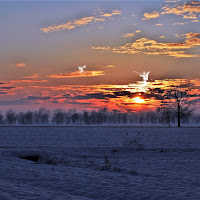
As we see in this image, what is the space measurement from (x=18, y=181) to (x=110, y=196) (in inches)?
138

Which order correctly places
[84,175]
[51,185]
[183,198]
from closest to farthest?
[183,198]
[51,185]
[84,175]

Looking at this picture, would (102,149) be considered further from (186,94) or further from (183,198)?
(186,94)

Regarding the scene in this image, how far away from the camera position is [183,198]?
7.35 meters

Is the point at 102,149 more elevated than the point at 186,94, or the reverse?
the point at 186,94

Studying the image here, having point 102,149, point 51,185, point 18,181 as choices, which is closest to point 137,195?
point 51,185

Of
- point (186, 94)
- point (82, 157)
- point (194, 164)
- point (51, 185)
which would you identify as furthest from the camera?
point (186, 94)

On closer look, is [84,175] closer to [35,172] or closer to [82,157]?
[35,172]

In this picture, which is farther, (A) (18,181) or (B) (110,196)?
(A) (18,181)

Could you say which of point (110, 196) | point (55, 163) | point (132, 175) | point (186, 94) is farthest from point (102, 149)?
point (186, 94)

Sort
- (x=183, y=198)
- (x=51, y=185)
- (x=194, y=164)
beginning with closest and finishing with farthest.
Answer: (x=183, y=198) → (x=51, y=185) → (x=194, y=164)

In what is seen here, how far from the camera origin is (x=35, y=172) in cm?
1102

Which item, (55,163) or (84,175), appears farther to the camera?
(55,163)

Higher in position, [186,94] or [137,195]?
[186,94]

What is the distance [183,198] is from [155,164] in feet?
21.8
